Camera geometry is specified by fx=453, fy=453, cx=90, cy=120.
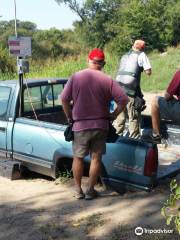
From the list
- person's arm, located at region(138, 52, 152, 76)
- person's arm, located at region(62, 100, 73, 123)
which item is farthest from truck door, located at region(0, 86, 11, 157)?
person's arm, located at region(138, 52, 152, 76)

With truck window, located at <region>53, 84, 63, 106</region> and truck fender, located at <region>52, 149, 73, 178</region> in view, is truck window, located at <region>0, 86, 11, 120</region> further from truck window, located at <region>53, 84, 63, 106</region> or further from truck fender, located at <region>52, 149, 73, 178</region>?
truck fender, located at <region>52, 149, 73, 178</region>

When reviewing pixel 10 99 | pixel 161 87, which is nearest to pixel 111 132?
pixel 10 99

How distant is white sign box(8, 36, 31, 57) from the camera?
6887mm

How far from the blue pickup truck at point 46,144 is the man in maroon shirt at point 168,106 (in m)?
0.27

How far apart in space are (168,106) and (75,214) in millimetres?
3253

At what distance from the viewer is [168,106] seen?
24.5ft

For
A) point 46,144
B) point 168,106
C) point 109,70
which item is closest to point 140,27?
point 109,70

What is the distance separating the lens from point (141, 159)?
4.92 m

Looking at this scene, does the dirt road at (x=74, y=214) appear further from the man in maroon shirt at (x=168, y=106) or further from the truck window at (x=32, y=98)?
the man in maroon shirt at (x=168, y=106)

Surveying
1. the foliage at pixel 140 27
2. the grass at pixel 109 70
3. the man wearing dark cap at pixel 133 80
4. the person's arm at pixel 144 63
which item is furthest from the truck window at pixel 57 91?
the foliage at pixel 140 27

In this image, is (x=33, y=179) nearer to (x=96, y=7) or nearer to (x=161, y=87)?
(x=161, y=87)

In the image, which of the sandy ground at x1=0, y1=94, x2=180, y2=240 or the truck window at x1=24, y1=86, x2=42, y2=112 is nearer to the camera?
the sandy ground at x1=0, y1=94, x2=180, y2=240

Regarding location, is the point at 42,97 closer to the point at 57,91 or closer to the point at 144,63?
the point at 57,91

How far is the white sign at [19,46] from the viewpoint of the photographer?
689 cm
